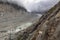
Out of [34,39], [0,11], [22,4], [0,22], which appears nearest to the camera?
[34,39]

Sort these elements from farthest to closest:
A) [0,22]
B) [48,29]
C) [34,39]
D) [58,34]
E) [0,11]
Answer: [0,11] < [0,22] < [34,39] < [48,29] < [58,34]

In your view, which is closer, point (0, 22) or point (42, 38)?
point (42, 38)

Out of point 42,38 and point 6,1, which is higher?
point 6,1

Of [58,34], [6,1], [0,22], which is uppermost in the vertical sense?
[6,1]

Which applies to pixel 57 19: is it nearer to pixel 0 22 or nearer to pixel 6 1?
pixel 0 22

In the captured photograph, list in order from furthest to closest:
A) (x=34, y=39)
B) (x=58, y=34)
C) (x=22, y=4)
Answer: (x=22, y=4), (x=34, y=39), (x=58, y=34)

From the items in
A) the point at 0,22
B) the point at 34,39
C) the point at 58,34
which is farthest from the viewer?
the point at 0,22

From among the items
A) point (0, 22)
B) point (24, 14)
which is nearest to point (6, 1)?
point (24, 14)

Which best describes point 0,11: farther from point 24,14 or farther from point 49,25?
point 49,25

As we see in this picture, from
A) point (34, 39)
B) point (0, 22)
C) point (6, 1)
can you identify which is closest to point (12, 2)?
point (6, 1)
